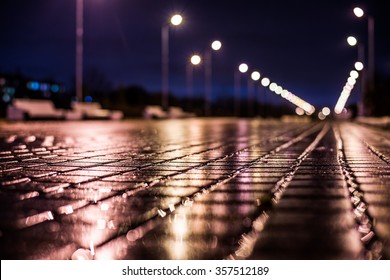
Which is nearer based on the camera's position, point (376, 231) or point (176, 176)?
point (376, 231)

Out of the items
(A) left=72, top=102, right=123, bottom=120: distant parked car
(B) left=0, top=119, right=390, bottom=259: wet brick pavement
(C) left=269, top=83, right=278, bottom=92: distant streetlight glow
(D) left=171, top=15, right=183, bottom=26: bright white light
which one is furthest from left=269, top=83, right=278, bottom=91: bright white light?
(B) left=0, top=119, right=390, bottom=259: wet brick pavement

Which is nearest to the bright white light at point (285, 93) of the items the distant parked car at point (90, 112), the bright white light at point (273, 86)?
the bright white light at point (273, 86)

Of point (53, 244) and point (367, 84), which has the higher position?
point (367, 84)

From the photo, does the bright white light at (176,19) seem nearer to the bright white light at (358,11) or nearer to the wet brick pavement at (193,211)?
the bright white light at (358,11)

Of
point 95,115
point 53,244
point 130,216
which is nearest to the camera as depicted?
point 53,244

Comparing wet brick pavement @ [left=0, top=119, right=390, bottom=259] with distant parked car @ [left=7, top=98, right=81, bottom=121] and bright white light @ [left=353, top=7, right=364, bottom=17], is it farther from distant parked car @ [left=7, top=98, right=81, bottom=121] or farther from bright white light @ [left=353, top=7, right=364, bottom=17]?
distant parked car @ [left=7, top=98, right=81, bottom=121]

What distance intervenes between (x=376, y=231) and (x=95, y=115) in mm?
49007

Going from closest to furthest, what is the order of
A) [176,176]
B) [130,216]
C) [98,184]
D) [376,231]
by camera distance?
[376,231], [130,216], [98,184], [176,176]

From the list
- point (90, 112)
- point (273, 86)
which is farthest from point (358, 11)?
point (273, 86)

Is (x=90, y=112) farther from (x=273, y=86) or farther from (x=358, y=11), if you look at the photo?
(x=273, y=86)

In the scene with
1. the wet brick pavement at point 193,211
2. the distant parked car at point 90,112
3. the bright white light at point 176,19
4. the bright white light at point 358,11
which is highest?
the bright white light at point 358,11
